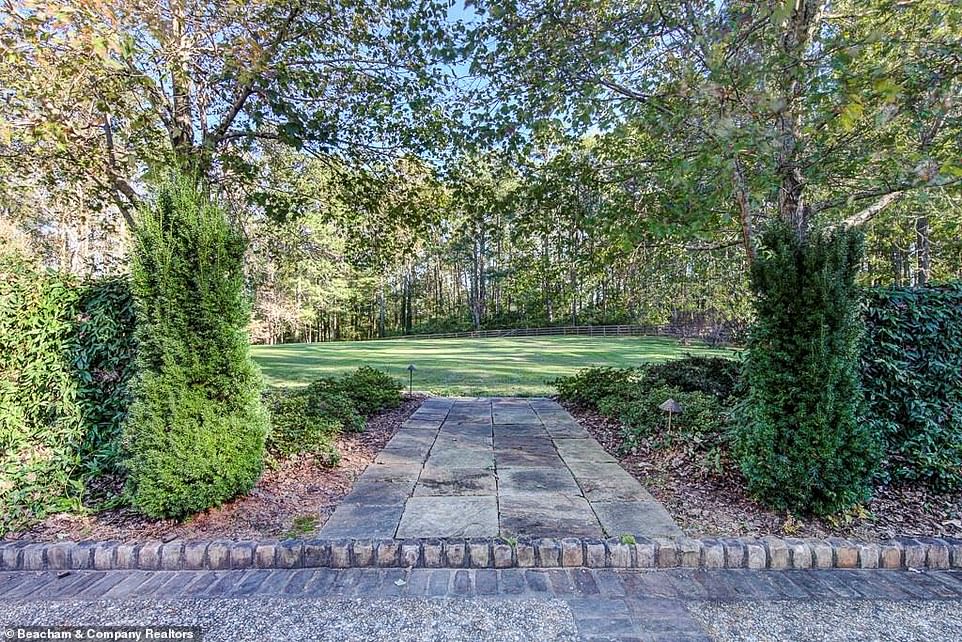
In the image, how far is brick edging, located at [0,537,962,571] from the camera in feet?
7.59

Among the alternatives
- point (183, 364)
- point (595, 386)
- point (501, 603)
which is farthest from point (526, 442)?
point (183, 364)

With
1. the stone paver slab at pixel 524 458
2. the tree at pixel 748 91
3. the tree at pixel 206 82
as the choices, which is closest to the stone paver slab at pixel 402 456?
the stone paver slab at pixel 524 458

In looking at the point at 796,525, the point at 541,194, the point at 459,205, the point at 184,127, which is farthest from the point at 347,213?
the point at 796,525

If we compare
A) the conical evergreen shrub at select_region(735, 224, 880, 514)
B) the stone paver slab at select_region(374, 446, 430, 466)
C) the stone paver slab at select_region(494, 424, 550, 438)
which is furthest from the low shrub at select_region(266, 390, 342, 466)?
the conical evergreen shrub at select_region(735, 224, 880, 514)

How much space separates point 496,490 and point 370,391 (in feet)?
10.4

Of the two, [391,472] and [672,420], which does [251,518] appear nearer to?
[391,472]

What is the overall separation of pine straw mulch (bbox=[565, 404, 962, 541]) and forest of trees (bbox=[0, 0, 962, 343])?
1973mm

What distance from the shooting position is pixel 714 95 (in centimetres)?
362

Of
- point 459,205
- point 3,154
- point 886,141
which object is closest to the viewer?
point 886,141

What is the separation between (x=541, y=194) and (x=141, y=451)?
378 cm

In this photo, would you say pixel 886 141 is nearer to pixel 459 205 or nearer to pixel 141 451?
pixel 459 205

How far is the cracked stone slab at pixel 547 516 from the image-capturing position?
2529mm

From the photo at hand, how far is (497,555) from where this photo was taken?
2324mm

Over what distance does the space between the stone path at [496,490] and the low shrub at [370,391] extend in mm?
815
